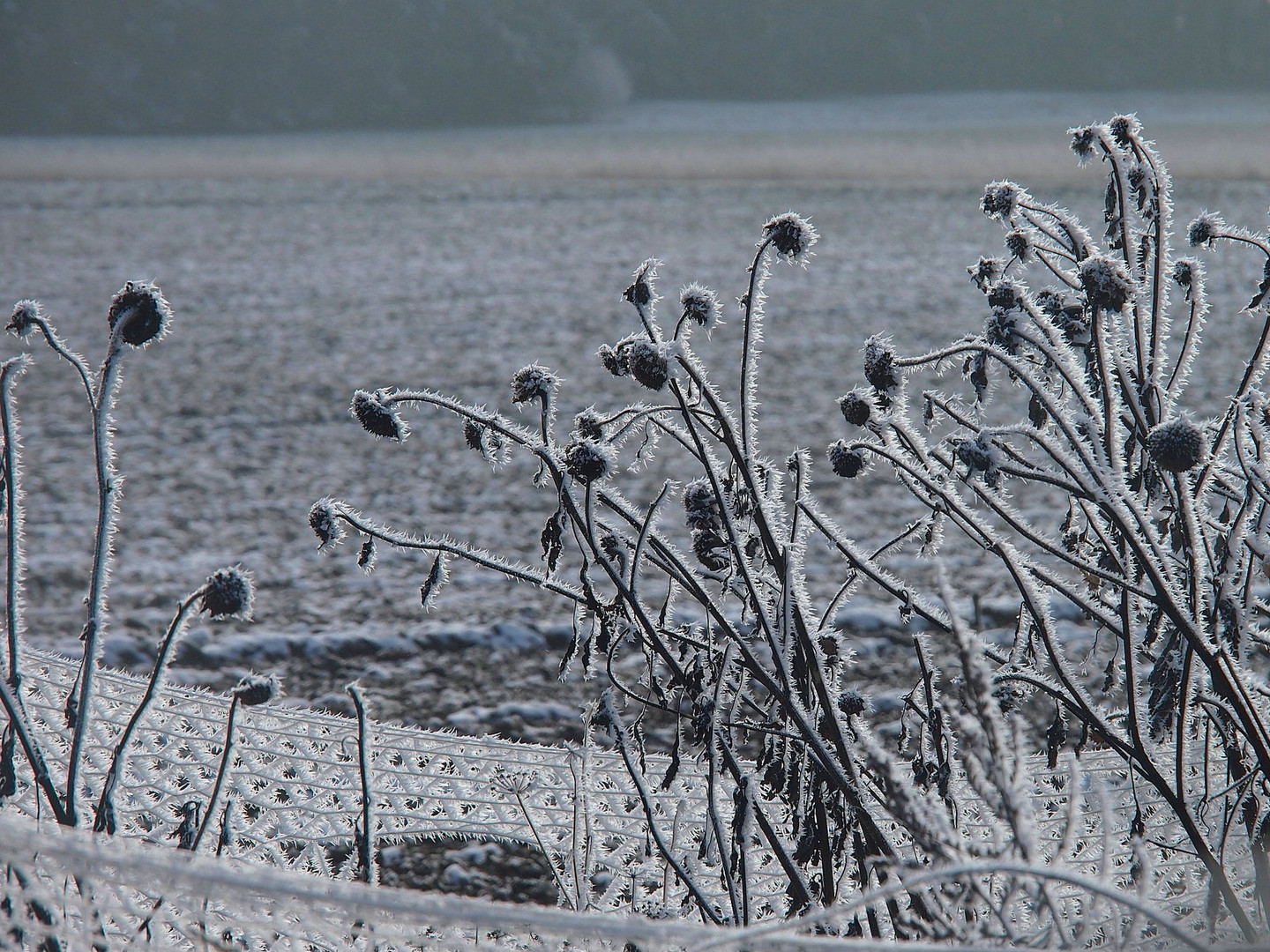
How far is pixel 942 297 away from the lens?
10.4 m

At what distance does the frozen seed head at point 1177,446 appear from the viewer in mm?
1158

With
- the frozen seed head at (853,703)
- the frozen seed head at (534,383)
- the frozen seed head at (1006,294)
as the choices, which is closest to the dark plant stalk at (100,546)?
the frozen seed head at (534,383)

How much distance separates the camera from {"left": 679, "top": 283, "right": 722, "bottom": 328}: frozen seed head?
4.51ft

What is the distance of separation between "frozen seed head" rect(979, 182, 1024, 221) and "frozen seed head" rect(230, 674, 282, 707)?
4.07 ft

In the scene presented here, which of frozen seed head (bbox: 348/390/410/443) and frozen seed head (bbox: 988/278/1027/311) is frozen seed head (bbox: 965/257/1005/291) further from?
frozen seed head (bbox: 348/390/410/443)

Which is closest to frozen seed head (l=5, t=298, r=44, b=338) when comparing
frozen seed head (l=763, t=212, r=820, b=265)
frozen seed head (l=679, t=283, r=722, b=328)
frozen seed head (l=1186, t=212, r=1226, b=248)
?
frozen seed head (l=679, t=283, r=722, b=328)

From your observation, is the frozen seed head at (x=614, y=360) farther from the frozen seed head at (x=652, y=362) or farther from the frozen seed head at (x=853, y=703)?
the frozen seed head at (x=853, y=703)

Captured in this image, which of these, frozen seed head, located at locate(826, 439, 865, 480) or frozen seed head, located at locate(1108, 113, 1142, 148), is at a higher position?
frozen seed head, located at locate(1108, 113, 1142, 148)

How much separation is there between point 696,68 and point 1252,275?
36.1 metres

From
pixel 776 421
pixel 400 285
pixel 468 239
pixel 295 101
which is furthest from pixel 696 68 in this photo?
pixel 776 421

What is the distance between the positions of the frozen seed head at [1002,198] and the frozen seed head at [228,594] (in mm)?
1209

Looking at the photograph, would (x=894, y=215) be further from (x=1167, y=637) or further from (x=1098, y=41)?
(x=1098, y=41)

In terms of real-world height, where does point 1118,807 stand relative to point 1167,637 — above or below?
below

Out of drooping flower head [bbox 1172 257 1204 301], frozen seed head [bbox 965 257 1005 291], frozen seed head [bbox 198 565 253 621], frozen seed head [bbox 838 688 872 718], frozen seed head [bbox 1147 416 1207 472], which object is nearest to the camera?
frozen seed head [bbox 1147 416 1207 472]
